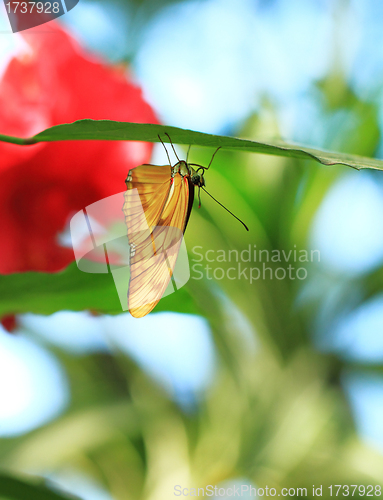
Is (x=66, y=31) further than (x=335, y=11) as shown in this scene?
No

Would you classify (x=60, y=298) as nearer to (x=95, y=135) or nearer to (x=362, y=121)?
(x=95, y=135)

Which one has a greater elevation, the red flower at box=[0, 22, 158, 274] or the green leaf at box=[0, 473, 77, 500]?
the red flower at box=[0, 22, 158, 274]

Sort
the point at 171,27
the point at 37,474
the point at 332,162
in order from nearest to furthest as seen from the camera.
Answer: the point at 332,162, the point at 37,474, the point at 171,27

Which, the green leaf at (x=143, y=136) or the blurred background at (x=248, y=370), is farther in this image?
the blurred background at (x=248, y=370)

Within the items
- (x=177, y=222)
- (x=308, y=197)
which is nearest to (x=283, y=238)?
(x=308, y=197)

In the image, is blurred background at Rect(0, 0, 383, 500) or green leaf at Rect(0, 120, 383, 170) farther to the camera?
blurred background at Rect(0, 0, 383, 500)

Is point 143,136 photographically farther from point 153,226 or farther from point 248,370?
point 248,370
